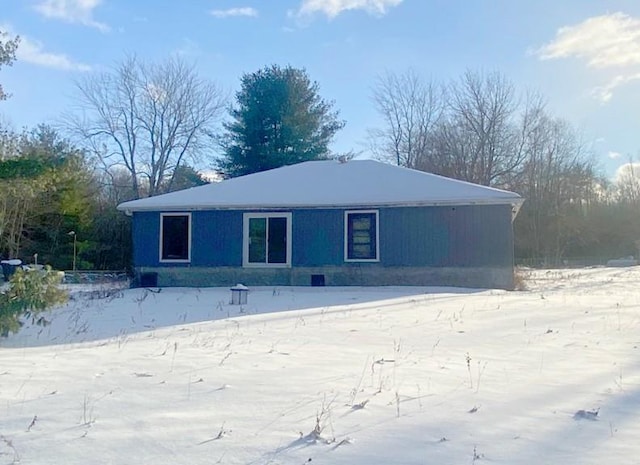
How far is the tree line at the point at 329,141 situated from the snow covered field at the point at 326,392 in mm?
22345

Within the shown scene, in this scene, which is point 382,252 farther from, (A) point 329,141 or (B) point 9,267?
(A) point 329,141

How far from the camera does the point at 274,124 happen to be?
99.9 feet

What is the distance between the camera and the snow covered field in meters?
3.27

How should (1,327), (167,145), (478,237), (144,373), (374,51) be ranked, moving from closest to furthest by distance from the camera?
(144,373) < (1,327) < (478,237) < (374,51) < (167,145)

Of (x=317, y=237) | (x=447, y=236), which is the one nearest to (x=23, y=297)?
(x=317, y=237)

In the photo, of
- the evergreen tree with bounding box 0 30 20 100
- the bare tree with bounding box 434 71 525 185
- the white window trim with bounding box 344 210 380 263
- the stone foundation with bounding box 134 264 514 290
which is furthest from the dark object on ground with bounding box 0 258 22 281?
the bare tree with bounding box 434 71 525 185

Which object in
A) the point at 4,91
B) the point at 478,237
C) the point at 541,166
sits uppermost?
the point at 541,166

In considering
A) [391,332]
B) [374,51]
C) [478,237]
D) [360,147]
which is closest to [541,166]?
[360,147]

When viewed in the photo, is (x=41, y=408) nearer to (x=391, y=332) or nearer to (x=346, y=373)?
(x=346, y=373)

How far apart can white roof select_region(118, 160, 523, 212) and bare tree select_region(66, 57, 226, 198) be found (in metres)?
18.5

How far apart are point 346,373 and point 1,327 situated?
5.10 meters

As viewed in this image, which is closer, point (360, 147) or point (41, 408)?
point (41, 408)

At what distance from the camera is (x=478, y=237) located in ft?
50.5

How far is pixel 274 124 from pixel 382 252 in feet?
54.1
